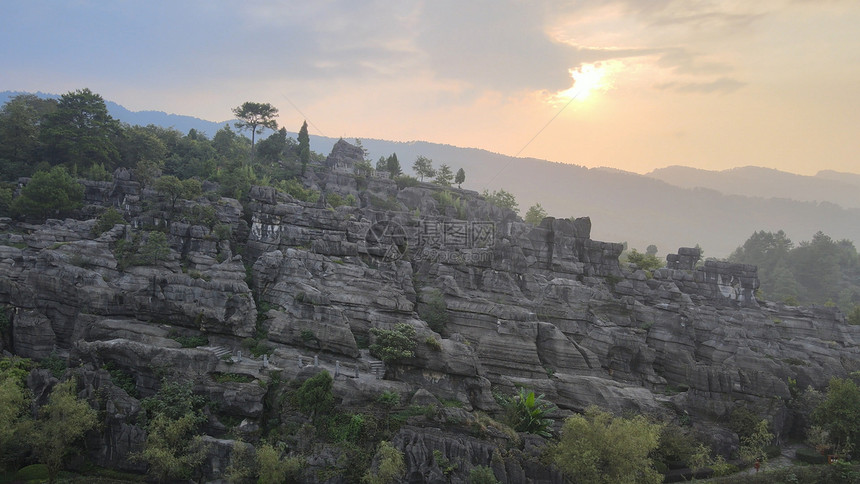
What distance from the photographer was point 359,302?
1172 inches

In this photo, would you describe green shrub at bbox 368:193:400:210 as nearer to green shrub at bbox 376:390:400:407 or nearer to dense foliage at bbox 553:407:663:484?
green shrub at bbox 376:390:400:407

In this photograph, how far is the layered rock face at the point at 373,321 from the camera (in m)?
24.0

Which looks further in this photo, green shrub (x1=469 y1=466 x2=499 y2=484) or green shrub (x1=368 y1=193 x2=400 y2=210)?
green shrub (x1=368 y1=193 x2=400 y2=210)

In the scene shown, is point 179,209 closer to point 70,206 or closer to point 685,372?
point 70,206

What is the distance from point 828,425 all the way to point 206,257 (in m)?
42.1

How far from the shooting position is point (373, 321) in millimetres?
28797

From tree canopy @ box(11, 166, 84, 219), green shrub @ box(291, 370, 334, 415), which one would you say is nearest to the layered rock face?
green shrub @ box(291, 370, 334, 415)

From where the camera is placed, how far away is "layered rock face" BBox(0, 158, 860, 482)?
24031mm

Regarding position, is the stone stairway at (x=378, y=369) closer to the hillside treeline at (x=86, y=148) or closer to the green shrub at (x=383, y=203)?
the hillside treeline at (x=86, y=148)

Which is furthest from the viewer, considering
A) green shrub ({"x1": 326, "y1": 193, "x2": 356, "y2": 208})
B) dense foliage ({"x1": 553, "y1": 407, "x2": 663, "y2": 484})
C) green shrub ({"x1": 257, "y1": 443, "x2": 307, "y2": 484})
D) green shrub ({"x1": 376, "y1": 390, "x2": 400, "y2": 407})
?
green shrub ({"x1": 326, "y1": 193, "x2": 356, "y2": 208})

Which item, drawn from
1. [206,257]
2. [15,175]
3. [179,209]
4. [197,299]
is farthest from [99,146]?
[197,299]

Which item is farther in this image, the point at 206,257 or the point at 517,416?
the point at 206,257

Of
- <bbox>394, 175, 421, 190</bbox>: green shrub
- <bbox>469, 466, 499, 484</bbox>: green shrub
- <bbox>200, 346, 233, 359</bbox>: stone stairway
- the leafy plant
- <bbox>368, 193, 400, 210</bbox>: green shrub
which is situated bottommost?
<bbox>469, 466, 499, 484</bbox>: green shrub

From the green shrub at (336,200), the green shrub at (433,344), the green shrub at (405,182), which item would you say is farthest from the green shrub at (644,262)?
the green shrub at (433,344)
